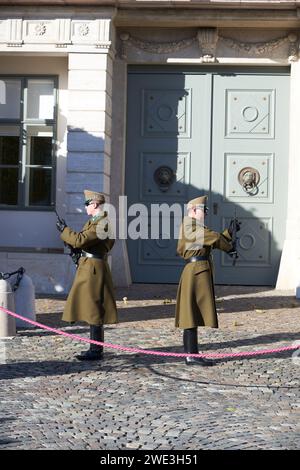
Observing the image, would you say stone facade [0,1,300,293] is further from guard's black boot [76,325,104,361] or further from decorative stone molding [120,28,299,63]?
guard's black boot [76,325,104,361]

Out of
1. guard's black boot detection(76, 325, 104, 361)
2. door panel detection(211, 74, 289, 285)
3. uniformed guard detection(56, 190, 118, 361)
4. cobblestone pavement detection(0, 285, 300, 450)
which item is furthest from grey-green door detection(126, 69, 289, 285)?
guard's black boot detection(76, 325, 104, 361)

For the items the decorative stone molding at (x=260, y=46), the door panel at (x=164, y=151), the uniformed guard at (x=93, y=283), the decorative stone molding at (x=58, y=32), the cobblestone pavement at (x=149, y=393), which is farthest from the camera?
the door panel at (x=164, y=151)

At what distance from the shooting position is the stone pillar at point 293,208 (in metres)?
14.6

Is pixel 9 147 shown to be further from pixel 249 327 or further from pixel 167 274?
pixel 249 327

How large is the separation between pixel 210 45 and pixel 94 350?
7.90 m

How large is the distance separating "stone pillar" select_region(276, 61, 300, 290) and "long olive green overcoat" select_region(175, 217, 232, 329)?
20.5 feet

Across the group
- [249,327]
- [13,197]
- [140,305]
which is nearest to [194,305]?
[249,327]

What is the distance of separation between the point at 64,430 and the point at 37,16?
9.69 m

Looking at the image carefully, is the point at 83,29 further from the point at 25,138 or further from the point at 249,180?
the point at 249,180

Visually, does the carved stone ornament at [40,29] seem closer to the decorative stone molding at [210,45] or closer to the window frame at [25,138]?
the window frame at [25,138]

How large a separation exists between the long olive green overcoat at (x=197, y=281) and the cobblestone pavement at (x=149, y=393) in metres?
0.47

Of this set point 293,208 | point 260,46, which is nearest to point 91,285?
point 293,208

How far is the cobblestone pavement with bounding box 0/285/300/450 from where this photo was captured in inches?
222

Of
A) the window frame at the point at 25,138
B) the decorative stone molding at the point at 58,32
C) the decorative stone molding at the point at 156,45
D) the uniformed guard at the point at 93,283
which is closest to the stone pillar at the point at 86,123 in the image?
the decorative stone molding at the point at 58,32
